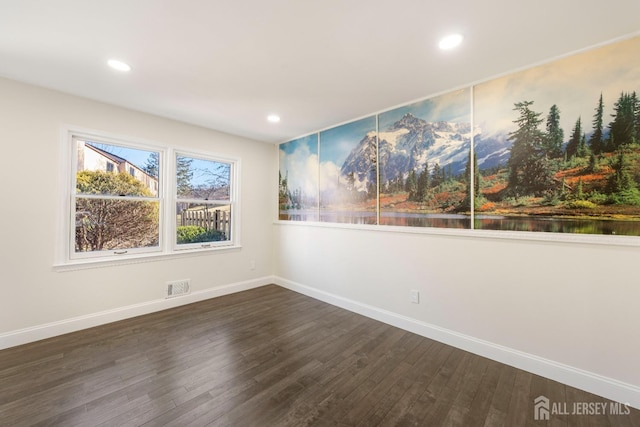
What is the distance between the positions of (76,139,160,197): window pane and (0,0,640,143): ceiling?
60 centimetres

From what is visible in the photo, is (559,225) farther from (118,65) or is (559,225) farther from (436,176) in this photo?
(118,65)

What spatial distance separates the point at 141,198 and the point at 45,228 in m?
0.91

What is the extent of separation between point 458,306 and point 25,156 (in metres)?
4.57

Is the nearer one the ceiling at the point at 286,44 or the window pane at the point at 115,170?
the ceiling at the point at 286,44

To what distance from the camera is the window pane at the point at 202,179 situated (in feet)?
12.1

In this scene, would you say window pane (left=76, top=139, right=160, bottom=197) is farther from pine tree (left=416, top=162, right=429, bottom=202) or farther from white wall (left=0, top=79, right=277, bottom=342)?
pine tree (left=416, top=162, right=429, bottom=202)

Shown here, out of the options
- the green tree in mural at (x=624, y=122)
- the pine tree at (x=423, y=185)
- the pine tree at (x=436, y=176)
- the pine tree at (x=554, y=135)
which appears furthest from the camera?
the pine tree at (x=423, y=185)

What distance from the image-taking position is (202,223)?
393 centimetres

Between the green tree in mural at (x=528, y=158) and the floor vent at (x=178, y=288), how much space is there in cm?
402

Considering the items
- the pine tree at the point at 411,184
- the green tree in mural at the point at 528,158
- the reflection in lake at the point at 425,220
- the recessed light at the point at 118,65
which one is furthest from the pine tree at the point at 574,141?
the recessed light at the point at 118,65

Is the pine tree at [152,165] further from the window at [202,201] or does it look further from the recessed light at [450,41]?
the recessed light at [450,41]

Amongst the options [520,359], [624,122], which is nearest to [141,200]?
[520,359]

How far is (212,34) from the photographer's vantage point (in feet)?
5.91

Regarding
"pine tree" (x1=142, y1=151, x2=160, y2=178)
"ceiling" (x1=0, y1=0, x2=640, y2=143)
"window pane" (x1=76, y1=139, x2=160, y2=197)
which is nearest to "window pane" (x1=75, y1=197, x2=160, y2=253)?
"window pane" (x1=76, y1=139, x2=160, y2=197)
